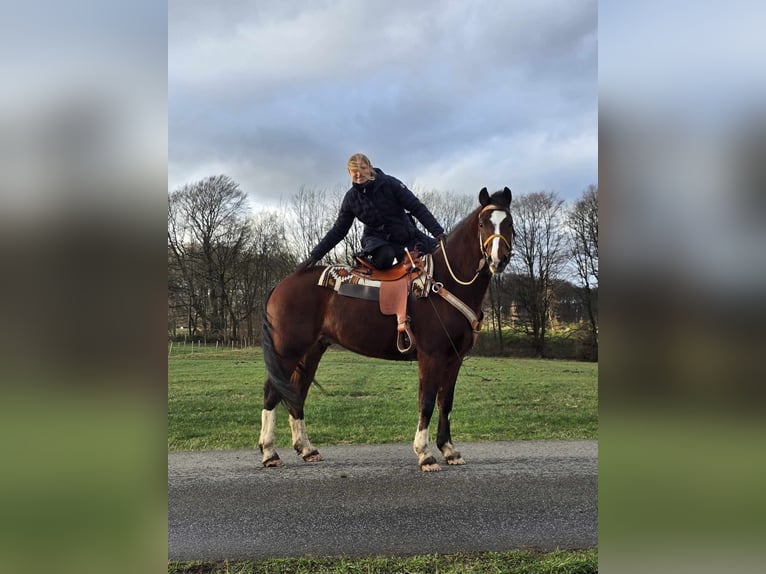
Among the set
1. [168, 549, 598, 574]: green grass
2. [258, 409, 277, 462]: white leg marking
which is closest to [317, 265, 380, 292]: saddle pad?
[258, 409, 277, 462]: white leg marking

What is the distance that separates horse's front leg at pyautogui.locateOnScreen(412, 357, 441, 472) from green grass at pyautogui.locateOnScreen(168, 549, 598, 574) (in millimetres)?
1873

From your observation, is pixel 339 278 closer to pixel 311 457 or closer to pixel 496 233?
pixel 496 233

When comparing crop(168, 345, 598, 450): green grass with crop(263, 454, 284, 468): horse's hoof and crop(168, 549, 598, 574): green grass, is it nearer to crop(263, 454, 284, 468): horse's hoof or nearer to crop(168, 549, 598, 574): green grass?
crop(263, 454, 284, 468): horse's hoof

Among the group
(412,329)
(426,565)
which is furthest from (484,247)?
(426,565)

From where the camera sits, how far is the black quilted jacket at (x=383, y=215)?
18.6 ft

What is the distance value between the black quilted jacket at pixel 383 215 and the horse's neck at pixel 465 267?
319 mm

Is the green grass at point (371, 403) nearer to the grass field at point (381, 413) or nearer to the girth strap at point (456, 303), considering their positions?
the grass field at point (381, 413)

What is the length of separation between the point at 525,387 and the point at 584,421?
4.81 m

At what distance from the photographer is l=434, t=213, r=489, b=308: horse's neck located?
5410mm

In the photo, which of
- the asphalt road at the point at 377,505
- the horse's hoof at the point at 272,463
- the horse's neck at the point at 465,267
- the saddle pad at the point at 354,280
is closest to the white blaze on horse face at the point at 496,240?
the horse's neck at the point at 465,267
